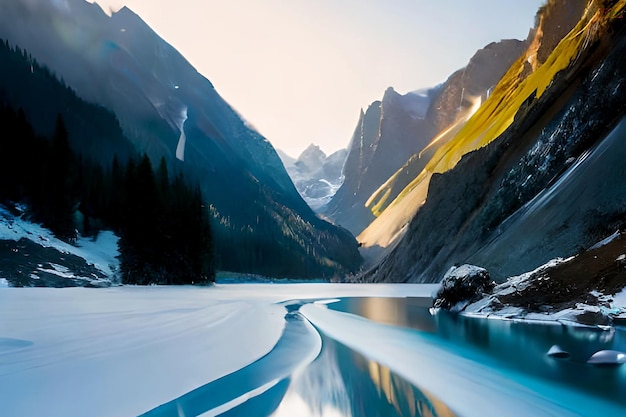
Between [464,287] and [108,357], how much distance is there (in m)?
23.4

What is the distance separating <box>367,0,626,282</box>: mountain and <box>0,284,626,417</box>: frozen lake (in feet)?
56.1

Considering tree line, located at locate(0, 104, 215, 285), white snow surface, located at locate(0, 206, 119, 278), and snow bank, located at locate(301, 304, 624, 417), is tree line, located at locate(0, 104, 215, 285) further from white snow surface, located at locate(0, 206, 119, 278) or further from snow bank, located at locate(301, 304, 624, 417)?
snow bank, located at locate(301, 304, 624, 417)

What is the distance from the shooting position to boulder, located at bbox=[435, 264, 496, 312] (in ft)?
88.6

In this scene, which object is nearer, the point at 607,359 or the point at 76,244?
the point at 607,359

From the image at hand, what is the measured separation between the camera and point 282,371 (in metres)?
9.98

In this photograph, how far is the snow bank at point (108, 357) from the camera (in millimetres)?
6805

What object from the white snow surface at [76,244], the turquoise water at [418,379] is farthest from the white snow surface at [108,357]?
the white snow surface at [76,244]

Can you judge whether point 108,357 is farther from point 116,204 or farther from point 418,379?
point 116,204

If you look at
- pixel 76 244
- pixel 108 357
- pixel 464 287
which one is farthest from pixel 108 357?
pixel 76 244

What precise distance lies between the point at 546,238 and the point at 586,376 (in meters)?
33.6

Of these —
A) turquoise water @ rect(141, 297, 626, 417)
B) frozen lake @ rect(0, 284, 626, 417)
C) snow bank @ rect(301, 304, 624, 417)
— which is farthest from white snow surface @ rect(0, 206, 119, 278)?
snow bank @ rect(301, 304, 624, 417)

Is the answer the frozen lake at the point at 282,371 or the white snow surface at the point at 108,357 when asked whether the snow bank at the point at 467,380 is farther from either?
the white snow surface at the point at 108,357

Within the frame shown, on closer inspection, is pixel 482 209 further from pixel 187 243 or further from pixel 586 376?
pixel 586 376

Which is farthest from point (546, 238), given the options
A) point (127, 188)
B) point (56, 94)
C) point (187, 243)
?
point (56, 94)
